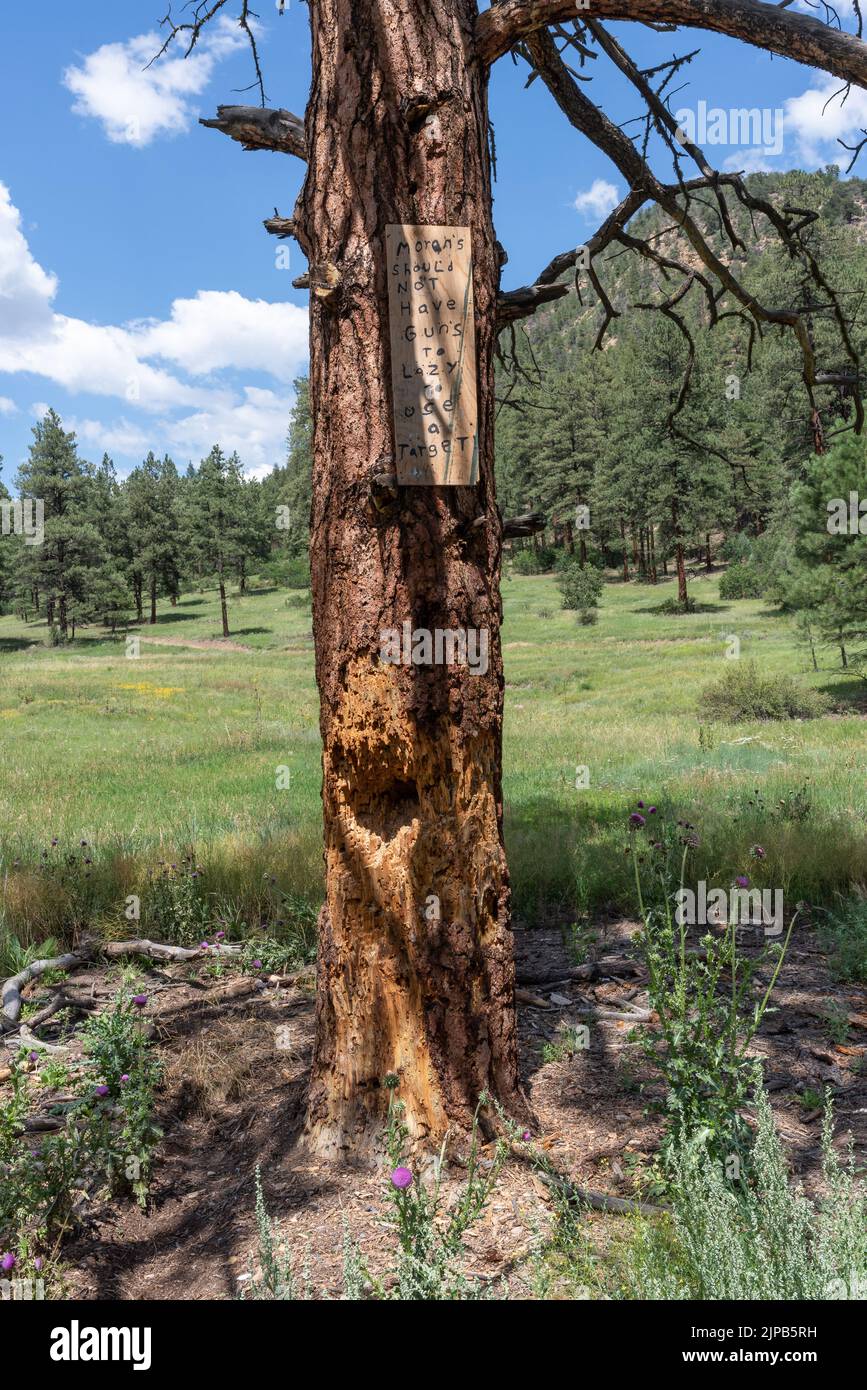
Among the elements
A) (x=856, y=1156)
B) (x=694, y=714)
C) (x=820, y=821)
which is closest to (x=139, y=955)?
(x=856, y=1156)

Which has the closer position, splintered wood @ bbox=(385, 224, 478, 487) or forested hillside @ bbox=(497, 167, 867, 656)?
splintered wood @ bbox=(385, 224, 478, 487)

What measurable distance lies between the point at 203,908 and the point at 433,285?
3.93 metres

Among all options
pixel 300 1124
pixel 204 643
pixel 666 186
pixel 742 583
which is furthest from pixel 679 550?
pixel 300 1124

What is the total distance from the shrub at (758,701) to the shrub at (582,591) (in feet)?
78.3

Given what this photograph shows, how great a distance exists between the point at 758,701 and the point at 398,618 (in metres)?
17.1

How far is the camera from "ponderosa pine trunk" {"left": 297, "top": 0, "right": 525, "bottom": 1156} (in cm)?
297

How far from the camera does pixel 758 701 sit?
60.9 feet

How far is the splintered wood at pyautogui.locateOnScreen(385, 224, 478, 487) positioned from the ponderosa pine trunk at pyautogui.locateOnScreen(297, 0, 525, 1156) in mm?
50

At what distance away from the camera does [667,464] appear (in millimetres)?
45375

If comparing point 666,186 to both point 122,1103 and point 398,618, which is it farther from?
point 122,1103

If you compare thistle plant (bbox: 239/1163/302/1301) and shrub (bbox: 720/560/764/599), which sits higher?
shrub (bbox: 720/560/764/599)

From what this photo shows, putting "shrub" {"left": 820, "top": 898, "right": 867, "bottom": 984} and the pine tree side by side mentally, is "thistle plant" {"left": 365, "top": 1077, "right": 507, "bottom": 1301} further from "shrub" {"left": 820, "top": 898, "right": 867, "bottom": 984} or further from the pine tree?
the pine tree

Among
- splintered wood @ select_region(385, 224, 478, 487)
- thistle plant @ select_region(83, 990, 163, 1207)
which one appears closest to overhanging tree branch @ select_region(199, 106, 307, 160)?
splintered wood @ select_region(385, 224, 478, 487)

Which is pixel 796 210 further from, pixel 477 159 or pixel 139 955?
pixel 139 955
